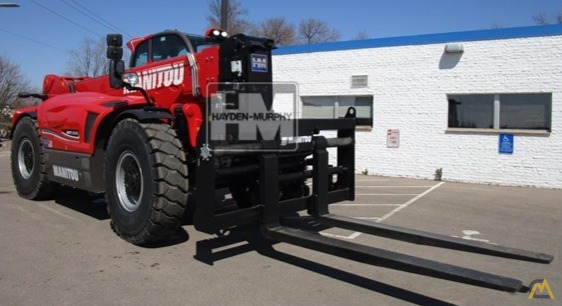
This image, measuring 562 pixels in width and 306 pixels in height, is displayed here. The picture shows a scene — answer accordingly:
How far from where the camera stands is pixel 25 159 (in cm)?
842

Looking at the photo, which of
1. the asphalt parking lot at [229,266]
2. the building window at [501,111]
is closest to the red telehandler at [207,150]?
the asphalt parking lot at [229,266]

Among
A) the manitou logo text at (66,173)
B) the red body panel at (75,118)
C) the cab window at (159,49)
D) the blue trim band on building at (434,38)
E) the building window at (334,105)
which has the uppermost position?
the blue trim band on building at (434,38)

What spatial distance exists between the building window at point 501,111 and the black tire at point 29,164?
10111mm

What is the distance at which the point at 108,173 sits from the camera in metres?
5.86

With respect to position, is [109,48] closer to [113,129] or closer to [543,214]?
[113,129]

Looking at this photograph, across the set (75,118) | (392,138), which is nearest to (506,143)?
(392,138)

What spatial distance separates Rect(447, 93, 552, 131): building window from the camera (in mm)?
11734

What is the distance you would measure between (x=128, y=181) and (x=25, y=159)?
391 centimetres

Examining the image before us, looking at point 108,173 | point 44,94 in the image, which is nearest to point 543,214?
point 108,173

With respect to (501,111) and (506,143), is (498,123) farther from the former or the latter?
(506,143)

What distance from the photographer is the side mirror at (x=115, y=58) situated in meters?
5.88

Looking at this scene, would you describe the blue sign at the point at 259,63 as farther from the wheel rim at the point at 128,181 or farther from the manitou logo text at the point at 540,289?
the manitou logo text at the point at 540,289

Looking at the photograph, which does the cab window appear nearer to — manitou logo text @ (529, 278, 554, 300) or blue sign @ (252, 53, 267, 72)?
blue sign @ (252, 53, 267, 72)

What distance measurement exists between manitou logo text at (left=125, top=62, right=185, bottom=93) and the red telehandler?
0.01 metres
